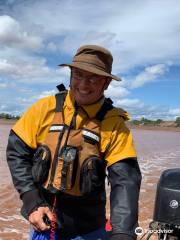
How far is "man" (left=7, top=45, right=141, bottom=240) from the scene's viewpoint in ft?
7.83

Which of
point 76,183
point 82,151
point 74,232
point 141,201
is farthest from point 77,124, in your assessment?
point 141,201

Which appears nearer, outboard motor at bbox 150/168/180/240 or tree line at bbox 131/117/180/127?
outboard motor at bbox 150/168/180/240

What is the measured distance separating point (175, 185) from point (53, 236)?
2.67 ft

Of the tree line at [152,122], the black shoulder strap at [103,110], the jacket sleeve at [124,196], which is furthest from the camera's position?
the tree line at [152,122]

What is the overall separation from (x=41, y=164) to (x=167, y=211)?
80 centimetres

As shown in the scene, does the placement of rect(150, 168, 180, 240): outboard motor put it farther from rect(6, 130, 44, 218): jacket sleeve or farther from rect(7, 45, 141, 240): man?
rect(6, 130, 44, 218): jacket sleeve

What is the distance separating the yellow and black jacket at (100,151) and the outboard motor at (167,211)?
1.03 ft

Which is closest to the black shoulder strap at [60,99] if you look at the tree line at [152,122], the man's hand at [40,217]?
the man's hand at [40,217]

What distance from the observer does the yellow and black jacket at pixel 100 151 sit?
241 centimetres

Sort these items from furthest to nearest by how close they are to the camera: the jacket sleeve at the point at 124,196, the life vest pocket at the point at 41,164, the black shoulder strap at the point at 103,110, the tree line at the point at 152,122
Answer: the tree line at the point at 152,122 < the black shoulder strap at the point at 103,110 < the life vest pocket at the point at 41,164 < the jacket sleeve at the point at 124,196

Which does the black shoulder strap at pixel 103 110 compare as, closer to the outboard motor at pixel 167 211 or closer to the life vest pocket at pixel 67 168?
the life vest pocket at pixel 67 168

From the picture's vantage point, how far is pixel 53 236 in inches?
97.6

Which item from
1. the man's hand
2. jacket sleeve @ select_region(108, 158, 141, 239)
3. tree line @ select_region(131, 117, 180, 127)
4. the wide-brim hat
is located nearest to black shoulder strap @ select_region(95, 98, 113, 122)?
the wide-brim hat

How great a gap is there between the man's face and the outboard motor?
727 millimetres
